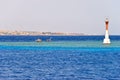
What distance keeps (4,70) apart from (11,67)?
2428 millimetres

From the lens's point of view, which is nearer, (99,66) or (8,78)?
(8,78)

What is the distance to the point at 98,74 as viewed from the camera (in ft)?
111

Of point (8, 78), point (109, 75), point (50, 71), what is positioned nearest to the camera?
point (8, 78)

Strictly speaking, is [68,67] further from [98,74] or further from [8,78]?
[8,78]

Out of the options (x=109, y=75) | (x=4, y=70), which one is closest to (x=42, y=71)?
(x=4, y=70)

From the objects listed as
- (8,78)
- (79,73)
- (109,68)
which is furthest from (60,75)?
(109,68)

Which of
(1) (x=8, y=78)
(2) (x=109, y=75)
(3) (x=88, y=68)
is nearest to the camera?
(1) (x=8, y=78)

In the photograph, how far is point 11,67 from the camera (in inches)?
1545

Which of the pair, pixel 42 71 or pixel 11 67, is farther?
pixel 11 67

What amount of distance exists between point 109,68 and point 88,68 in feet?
5.99

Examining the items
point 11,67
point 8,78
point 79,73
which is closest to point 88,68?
point 79,73

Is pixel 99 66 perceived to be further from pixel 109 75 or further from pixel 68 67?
pixel 109 75

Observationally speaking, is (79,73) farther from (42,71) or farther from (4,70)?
(4,70)

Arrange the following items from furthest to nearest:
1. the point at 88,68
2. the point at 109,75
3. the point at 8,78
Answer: the point at 88,68 → the point at 109,75 → the point at 8,78
